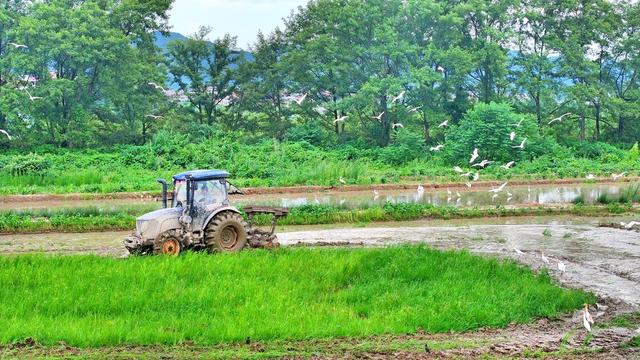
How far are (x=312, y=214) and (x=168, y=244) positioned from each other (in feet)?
34.7

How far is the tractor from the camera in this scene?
1577cm

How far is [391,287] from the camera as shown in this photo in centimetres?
1288

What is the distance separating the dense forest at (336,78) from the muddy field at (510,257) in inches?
944

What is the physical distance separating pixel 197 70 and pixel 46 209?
29939 mm

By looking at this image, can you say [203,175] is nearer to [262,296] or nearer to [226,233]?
[226,233]

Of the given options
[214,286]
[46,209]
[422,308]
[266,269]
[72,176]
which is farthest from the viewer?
[72,176]

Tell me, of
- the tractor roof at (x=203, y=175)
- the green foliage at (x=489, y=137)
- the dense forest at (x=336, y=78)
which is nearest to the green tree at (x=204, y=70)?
the dense forest at (x=336, y=78)

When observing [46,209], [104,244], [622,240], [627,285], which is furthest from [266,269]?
[46,209]

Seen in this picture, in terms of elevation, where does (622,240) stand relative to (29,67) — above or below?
below

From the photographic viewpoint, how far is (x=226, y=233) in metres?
16.6

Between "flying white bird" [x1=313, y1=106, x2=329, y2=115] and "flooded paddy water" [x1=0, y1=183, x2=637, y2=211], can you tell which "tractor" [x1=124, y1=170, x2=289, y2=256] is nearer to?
"flooded paddy water" [x1=0, y1=183, x2=637, y2=211]

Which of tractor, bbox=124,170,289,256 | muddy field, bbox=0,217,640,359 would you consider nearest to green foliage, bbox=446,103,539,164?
muddy field, bbox=0,217,640,359

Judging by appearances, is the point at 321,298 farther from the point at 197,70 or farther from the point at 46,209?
the point at 197,70

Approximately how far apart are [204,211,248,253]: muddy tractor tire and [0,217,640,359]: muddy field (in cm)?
292
